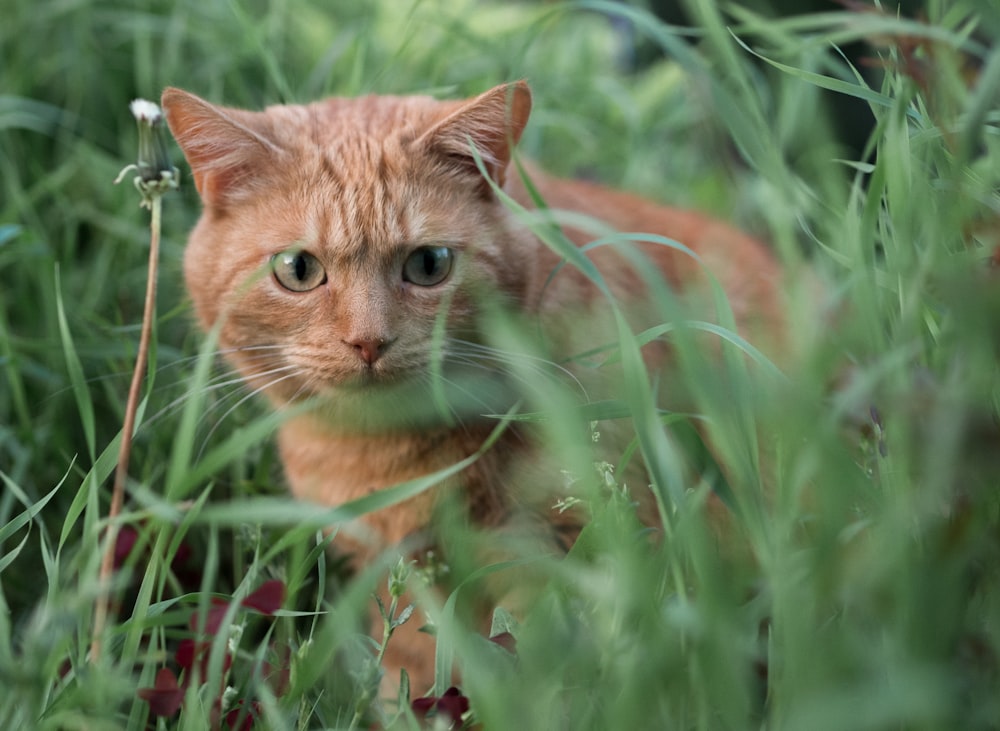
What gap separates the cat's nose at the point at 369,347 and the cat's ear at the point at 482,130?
0.34m

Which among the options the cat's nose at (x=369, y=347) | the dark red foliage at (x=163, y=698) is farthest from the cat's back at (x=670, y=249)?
the dark red foliage at (x=163, y=698)

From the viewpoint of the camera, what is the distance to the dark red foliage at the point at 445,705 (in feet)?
3.69

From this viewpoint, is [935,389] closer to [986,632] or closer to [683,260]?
[986,632]

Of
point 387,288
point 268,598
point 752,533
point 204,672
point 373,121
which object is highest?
point 373,121

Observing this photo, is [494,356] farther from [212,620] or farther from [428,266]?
[212,620]

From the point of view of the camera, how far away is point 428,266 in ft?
5.17

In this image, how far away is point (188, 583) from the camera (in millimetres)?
1817

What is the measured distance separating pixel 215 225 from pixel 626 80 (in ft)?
7.94

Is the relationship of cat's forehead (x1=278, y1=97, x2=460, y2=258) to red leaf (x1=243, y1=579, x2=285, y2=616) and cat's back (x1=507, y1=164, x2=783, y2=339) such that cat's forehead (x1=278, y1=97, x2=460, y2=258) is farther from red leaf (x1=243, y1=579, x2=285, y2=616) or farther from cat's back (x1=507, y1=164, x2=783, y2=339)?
red leaf (x1=243, y1=579, x2=285, y2=616)

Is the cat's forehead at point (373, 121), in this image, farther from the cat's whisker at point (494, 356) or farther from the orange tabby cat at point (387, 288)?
the cat's whisker at point (494, 356)

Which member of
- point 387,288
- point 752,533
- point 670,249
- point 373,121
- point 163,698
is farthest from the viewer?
point 670,249

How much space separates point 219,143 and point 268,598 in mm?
766

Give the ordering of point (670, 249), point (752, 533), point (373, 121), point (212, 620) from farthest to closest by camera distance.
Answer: point (670, 249)
point (373, 121)
point (212, 620)
point (752, 533)

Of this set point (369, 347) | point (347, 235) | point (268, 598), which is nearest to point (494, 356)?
point (369, 347)
